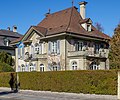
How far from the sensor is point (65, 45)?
38.1 m

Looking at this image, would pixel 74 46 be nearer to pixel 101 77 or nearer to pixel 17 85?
pixel 17 85

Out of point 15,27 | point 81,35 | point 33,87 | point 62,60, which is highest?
point 15,27

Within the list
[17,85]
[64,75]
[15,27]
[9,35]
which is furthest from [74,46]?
[15,27]

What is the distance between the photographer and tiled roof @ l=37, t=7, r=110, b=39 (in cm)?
3919

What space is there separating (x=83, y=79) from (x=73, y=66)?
47.7 ft

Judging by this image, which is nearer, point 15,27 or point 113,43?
point 113,43

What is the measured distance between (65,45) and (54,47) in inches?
105

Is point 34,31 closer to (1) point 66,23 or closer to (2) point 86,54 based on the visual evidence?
(1) point 66,23

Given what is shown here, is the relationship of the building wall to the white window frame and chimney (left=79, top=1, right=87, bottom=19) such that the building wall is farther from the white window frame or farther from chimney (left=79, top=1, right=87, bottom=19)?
chimney (left=79, top=1, right=87, bottom=19)

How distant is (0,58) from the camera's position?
170 ft

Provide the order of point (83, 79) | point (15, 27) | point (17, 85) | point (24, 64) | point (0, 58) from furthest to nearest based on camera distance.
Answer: point (15, 27) → point (0, 58) → point (24, 64) → point (17, 85) → point (83, 79)

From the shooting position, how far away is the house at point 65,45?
37891 mm

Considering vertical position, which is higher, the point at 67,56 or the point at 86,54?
the point at 86,54

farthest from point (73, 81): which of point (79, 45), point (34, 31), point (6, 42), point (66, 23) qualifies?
point (6, 42)
